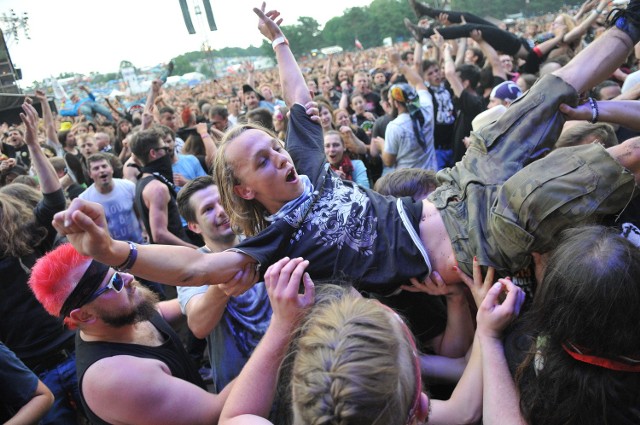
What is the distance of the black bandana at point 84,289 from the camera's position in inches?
77.7

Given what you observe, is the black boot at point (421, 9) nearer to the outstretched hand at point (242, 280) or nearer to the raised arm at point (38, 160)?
the raised arm at point (38, 160)

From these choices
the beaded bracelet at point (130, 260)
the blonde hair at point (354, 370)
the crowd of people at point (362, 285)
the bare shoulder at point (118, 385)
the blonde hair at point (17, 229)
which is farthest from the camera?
the blonde hair at point (17, 229)

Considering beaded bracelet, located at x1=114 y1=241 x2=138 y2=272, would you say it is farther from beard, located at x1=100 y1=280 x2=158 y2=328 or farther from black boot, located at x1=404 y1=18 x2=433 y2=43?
black boot, located at x1=404 y1=18 x2=433 y2=43

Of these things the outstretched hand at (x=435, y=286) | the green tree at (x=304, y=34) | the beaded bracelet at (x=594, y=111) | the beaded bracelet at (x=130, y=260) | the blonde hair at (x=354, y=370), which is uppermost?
the green tree at (x=304, y=34)

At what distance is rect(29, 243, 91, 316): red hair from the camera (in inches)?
77.1

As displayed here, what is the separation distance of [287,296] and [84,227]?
677mm

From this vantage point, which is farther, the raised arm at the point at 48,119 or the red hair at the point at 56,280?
the raised arm at the point at 48,119

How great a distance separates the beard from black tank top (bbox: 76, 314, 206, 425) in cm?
8

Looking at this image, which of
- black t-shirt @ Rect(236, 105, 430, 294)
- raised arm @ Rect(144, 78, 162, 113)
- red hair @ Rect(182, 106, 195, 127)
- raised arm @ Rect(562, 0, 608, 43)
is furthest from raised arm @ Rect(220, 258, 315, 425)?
raised arm @ Rect(562, 0, 608, 43)

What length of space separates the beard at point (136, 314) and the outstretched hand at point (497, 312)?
151cm

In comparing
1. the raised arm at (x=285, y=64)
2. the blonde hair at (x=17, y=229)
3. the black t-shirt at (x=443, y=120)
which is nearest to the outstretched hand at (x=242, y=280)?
the raised arm at (x=285, y=64)

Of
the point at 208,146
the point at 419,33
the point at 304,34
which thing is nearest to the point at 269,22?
the point at 208,146

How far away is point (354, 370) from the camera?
1.12 meters

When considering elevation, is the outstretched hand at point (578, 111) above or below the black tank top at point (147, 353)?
above
